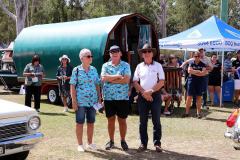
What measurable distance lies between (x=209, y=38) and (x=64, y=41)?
16.9 ft

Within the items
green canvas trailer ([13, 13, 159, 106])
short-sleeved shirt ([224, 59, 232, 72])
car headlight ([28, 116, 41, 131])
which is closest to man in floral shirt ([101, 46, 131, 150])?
car headlight ([28, 116, 41, 131])

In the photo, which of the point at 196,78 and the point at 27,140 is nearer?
the point at 27,140

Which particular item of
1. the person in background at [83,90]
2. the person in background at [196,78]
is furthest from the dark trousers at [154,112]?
the person in background at [196,78]

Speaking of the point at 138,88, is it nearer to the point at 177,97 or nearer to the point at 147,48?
the point at 147,48

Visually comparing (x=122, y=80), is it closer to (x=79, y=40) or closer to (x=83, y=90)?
(x=83, y=90)

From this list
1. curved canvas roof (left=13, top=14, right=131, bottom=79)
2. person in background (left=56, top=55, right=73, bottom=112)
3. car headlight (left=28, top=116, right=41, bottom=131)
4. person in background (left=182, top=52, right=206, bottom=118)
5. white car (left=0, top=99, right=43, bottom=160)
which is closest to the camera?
white car (left=0, top=99, right=43, bottom=160)

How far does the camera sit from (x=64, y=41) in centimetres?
1087

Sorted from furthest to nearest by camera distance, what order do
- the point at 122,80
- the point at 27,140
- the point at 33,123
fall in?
the point at 122,80 → the point at 33,123 → the point at 27,140

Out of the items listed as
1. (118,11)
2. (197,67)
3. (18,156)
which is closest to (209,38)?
(197,67)

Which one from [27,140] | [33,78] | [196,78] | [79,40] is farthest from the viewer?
[79,40]

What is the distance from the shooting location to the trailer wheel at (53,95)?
11.3m

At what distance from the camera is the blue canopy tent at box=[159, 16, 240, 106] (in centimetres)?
1034

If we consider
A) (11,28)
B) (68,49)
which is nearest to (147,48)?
(68,49)

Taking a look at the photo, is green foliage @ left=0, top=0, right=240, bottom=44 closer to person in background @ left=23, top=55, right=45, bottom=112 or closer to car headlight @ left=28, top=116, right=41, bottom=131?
person in background @ left=23, top=55, right=45, bottom=112
